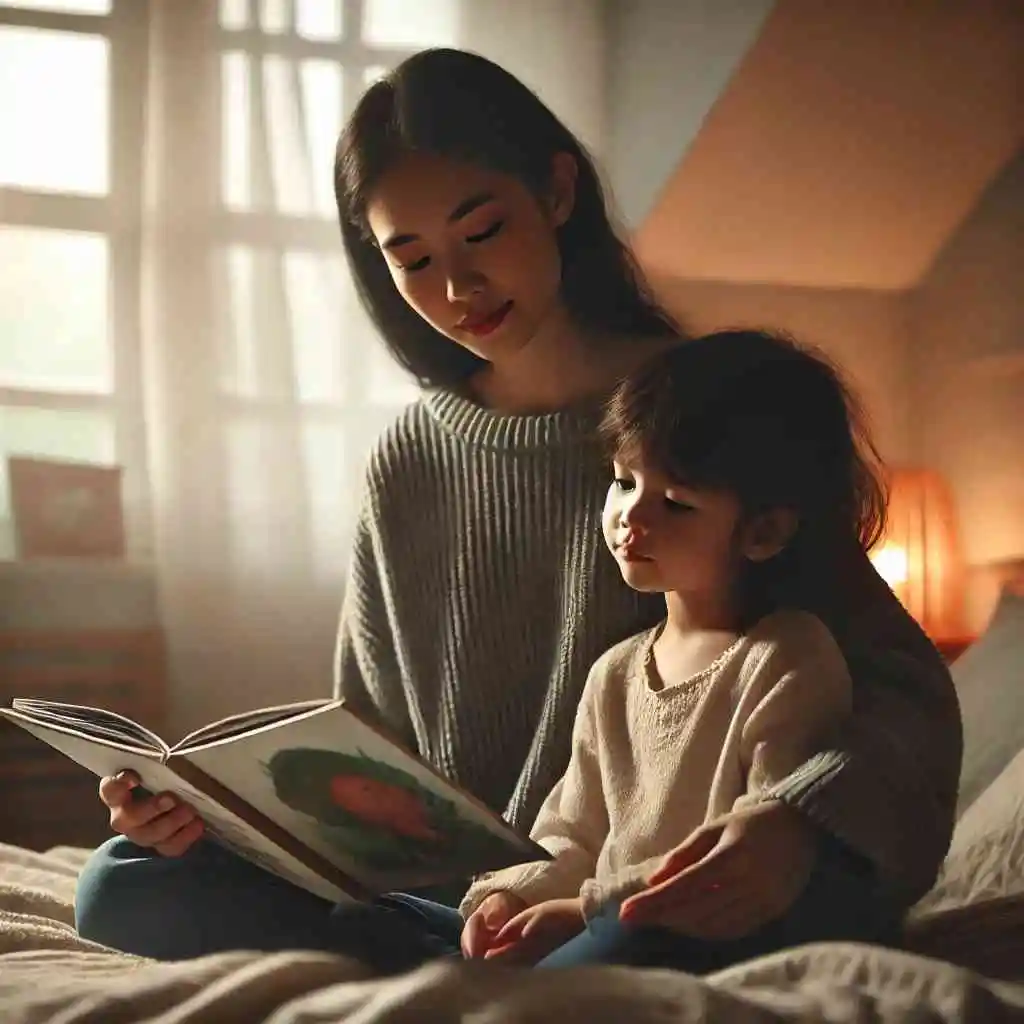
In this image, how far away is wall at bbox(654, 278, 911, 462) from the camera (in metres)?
0.87

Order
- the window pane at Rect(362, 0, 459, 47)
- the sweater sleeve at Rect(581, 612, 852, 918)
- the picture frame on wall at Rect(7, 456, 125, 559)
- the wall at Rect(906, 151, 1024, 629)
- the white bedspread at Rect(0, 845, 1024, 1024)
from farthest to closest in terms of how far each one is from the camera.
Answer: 1. the picture frame on wall at Rect(7, 456, 125, 559)
2. the window pane at Rect(362, 0, 459, 47)
3. the wall at Rect(906, 151, 1024, 629)
4. the sweater sleeve at Rect(581, 612, 852, 918)
5. the white bedspread at Rect(0, 845, 1024, 1024)

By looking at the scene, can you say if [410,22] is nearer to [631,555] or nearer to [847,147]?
[847,147]

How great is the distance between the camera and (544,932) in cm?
67

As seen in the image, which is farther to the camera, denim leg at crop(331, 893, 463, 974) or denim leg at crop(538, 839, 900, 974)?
denim leg at crop(331, 893, 463, 974)

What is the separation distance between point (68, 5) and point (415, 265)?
0.69m

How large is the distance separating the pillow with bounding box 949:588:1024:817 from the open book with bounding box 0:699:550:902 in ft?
1.21

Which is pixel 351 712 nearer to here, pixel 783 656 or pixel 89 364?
pixel 783 656

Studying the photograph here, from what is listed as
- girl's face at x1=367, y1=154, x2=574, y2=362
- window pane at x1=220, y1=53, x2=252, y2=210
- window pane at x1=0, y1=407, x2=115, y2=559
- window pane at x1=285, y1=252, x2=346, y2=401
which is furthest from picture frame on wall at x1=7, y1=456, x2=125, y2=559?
girl's face at x1=367, y1=154, x2=574, y2=362

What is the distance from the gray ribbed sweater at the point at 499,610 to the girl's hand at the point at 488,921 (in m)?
0.15

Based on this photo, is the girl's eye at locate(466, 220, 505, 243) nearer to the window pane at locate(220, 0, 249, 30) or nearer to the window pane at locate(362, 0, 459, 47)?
the window pane at locate(362, 0, 459, 47)

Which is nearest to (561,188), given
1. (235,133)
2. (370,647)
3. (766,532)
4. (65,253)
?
(766,532)

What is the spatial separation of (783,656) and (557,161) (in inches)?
13.3

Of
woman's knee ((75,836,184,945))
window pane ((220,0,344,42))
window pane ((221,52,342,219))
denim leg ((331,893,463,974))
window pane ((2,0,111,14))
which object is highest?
window pane ((2,0,111,14))

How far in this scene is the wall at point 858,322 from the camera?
2.84 ft
